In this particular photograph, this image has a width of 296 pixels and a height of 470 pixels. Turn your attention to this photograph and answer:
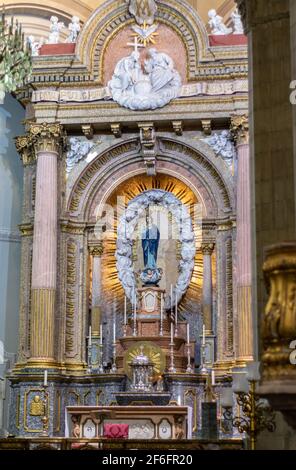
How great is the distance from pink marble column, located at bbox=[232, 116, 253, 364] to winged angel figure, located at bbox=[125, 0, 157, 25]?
2.93 metres

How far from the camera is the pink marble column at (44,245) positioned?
1673cm

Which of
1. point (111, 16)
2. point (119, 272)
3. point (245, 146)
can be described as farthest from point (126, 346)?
point (111, 16)

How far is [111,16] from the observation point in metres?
18.1

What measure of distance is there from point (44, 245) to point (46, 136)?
2203mm

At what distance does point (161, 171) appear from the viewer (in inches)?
709

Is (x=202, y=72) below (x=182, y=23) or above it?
below

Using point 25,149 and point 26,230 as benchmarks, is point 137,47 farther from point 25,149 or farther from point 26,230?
point 26,230

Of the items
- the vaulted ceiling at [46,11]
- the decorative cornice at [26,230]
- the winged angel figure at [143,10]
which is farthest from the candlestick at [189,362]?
the vaulted ceiling at [46,11]

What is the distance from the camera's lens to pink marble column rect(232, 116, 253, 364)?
16250 millimetres

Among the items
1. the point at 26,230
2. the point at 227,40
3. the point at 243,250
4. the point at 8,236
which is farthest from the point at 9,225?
the point at 227,40

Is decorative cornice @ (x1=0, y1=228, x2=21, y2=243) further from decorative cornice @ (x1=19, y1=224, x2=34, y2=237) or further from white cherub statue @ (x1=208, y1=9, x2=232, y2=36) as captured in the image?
white cherub statue @ (x1=208, y1=9, x2=232, y2=36)

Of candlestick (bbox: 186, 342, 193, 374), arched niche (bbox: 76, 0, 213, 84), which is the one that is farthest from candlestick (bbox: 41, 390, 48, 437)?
arched niche (bbox: 76, 0, 213, 84)
